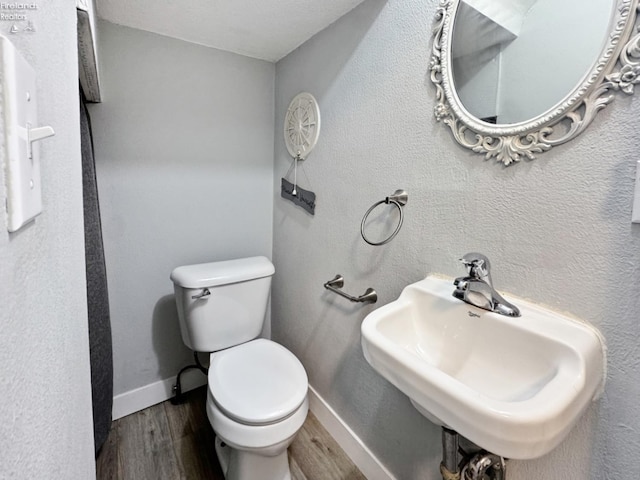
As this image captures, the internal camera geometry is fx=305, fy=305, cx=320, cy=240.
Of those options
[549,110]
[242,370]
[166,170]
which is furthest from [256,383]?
[549,110]

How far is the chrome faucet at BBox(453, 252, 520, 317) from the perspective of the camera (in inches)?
30.8

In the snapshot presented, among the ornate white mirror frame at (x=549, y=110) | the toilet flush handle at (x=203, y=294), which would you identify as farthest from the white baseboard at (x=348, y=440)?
the ornate white mirror frame at (x=549, y=110)

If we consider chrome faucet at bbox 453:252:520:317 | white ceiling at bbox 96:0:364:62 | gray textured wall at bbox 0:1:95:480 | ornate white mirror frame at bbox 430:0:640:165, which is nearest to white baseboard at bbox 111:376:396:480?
chrome faucet at bbox 453:252:520:317

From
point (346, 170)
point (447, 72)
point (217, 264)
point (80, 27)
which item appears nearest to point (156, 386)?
point (217, 264)

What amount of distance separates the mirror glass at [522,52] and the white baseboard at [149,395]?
1.86m

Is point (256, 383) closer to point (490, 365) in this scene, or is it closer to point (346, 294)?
point (346, 294)

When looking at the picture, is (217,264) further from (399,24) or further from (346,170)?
(399,24)

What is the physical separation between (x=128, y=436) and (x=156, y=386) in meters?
0.24

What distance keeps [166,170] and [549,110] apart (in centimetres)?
154

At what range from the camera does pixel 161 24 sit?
4.45ft

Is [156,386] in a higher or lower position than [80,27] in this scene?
lower

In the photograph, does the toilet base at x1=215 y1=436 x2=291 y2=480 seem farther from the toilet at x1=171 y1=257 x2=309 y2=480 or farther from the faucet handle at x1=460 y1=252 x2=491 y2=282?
the faucet handle at x1=460 y1=252 x2=491 y2=282

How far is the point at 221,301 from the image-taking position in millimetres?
1454

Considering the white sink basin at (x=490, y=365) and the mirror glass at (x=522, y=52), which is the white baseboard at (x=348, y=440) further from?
the mirror glass at (x=522, y=52)
